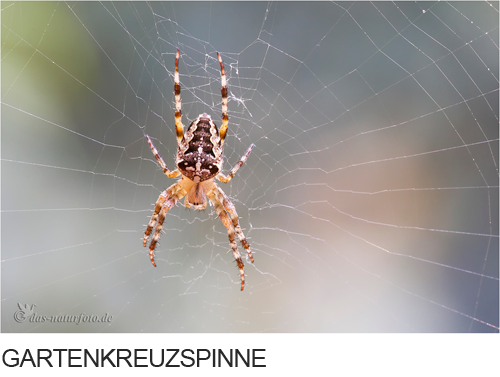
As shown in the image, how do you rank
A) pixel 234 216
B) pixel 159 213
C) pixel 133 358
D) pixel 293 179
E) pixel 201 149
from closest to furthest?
pixel 133 358
pixel 201 149
pixel 159 213
pixel 234 216
pixel 293 179

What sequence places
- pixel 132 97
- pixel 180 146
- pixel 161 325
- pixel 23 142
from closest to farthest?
pixel 180 146 → pixel 23 142 → pixel 132 97 → pixel 161 325

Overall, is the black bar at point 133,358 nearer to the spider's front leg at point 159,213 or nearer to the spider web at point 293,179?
the spider's front leg at point 159,213

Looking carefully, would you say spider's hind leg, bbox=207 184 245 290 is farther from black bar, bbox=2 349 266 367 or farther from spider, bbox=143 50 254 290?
black bar, bbox=2 349 266 367

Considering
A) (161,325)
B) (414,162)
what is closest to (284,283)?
(161,325)

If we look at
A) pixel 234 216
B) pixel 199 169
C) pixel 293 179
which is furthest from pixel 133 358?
pixel 293 179

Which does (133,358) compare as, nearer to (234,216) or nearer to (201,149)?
(201,149)

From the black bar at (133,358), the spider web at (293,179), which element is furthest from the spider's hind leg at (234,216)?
the spider web at (293,179)

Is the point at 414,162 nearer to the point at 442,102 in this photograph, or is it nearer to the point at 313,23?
the point at 442,102
